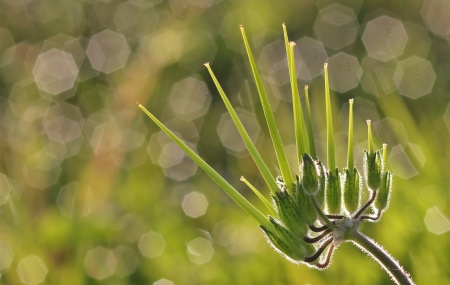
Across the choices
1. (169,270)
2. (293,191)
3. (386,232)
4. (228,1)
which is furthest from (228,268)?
(228,1)

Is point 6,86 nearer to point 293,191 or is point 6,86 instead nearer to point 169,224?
point 169,224

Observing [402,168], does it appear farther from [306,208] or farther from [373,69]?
[373,69]

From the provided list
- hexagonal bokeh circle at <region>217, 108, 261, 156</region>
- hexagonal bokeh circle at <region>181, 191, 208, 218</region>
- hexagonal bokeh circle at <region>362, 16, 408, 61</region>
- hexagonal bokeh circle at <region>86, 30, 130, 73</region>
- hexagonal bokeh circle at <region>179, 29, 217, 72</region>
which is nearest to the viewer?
hexagonal bokeh circle at <region>181, 191, 208, 218</region>

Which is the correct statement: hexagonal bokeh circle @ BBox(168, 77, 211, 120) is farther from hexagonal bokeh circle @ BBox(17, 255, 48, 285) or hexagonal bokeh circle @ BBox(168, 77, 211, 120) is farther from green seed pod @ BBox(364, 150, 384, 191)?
green seed pod @ BBox(364, 150, 384, 191)

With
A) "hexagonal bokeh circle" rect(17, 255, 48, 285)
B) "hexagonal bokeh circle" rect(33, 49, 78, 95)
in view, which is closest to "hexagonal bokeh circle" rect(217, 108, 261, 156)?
"hexagonal bokeh circle" rect(33, 49, 78, 95)

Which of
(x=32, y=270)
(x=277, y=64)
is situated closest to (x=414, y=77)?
(x=277, y=64)

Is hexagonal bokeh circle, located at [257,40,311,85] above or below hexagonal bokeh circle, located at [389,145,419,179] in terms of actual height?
below
